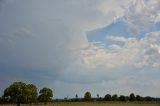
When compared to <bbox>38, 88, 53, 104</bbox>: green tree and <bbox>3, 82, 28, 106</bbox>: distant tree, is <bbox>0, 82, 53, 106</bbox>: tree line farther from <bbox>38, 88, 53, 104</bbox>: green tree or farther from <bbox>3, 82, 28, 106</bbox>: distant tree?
<bbox>38, 88, 53, 104</bbox>: green tree

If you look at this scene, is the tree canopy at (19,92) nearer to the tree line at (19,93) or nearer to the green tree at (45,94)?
the tree line at (19,93)

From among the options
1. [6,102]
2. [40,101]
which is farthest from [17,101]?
[40,101]

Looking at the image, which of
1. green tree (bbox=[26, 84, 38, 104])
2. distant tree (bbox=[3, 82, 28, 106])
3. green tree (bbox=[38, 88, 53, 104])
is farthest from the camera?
green tree (bbox=[38, 88, 53, 104])

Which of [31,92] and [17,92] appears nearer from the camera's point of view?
[17,92]

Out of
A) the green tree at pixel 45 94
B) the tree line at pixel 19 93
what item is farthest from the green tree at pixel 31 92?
the green tree at pixel 45 94

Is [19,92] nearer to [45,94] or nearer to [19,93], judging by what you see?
[19,93]

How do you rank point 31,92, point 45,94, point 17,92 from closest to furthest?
1. point 17,92
2. point 31,92
3. point 45,94

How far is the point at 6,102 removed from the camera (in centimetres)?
13738

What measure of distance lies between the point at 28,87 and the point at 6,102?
19.4 meters

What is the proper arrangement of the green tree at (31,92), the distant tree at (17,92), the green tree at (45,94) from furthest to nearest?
the green tree at (45,94) → the green tree at (31,92) → the distant tree at (17,92)

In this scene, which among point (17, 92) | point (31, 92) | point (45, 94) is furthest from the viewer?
point (45, 94)

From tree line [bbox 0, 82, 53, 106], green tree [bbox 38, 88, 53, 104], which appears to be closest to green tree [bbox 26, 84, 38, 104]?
tree line [bbox 0, 82, 53, 106]

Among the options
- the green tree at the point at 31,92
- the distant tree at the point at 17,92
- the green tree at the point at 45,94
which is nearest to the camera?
the distant tree at the point at 17,92

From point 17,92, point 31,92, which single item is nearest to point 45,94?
point 31,92
